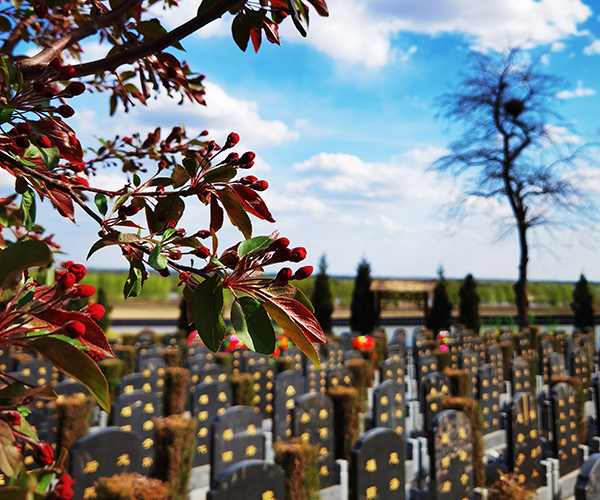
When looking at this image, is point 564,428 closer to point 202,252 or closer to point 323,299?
point 202,252

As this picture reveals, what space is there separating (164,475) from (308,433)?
144cm

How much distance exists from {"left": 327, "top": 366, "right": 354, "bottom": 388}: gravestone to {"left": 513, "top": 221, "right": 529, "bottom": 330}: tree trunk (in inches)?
451

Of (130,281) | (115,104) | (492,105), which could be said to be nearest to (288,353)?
→ (115,104)

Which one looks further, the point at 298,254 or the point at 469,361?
the point at 469,361

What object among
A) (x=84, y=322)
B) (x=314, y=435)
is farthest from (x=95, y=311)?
(x=314, y=435)

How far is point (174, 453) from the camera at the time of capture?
439 centimetres

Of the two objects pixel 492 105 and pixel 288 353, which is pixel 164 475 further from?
pixel 492 105

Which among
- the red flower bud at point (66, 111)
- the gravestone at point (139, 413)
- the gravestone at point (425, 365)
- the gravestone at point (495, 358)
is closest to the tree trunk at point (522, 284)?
the gravestone at point (495, 358)

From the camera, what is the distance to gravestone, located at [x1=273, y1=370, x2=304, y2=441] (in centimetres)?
612

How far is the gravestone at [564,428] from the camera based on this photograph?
565 centimetres

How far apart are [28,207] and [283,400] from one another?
18.8ft

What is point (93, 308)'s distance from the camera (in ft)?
1.79

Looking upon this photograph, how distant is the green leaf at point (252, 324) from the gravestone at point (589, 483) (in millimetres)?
3857

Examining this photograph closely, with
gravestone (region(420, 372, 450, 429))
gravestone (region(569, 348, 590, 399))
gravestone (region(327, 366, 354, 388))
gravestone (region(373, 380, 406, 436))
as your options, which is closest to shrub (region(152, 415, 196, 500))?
gravestone (region(373, 380, 406, 436))
